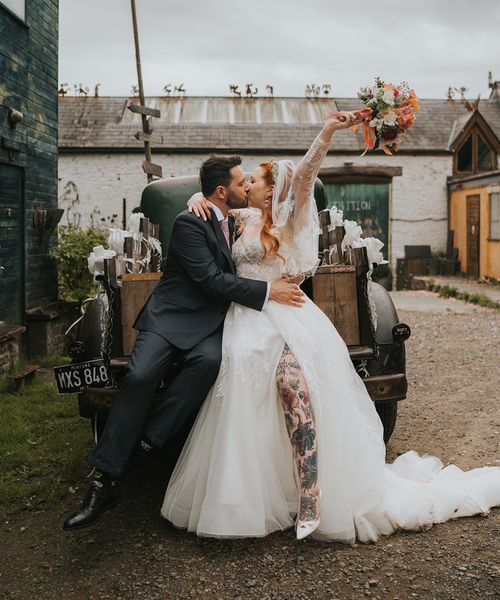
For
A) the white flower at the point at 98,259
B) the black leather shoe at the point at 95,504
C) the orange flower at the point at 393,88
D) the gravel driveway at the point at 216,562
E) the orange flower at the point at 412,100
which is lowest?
the gravel driveway at the point at 216,562

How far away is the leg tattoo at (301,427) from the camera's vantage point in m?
3.26

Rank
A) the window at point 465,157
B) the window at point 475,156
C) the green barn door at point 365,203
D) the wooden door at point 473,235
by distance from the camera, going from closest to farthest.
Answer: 1. the wooden door at point 473,235
2. the green barn door at point 365,203
3. the window at point 475,156
4. the window at point 465,157

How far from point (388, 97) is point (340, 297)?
1374mm

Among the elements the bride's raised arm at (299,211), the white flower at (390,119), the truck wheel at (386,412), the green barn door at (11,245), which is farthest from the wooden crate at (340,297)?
the green barn door at (11,245)

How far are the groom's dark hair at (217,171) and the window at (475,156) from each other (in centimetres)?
1879

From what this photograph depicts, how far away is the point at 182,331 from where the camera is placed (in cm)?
356

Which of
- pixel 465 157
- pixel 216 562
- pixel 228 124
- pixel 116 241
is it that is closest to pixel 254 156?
pixel 228 124

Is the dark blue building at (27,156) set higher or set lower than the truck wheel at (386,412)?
higher

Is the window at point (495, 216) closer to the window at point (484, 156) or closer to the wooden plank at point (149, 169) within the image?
the window at point (484, 156)

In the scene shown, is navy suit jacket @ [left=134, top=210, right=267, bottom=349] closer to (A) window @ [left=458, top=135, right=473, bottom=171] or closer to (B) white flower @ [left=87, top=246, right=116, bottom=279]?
(B) white flower @ [left=87, top=246, right=116, bottom=279]

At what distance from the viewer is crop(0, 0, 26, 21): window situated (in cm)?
764

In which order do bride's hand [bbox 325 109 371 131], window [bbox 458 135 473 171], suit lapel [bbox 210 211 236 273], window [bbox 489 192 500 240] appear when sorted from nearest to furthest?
bride's hand [bbox 325 109 371 131] → suit lapel [bbox 210 211 236 273] → window [bbox 489 192 500 240] → window [bbox 458 135 473 171]

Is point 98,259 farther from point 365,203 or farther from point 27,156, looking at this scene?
point 365,203

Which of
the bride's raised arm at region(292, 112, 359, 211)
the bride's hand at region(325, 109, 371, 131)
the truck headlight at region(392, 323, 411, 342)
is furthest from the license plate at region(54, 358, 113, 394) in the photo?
the bride's hand at region(325, 109, 371, 131)
